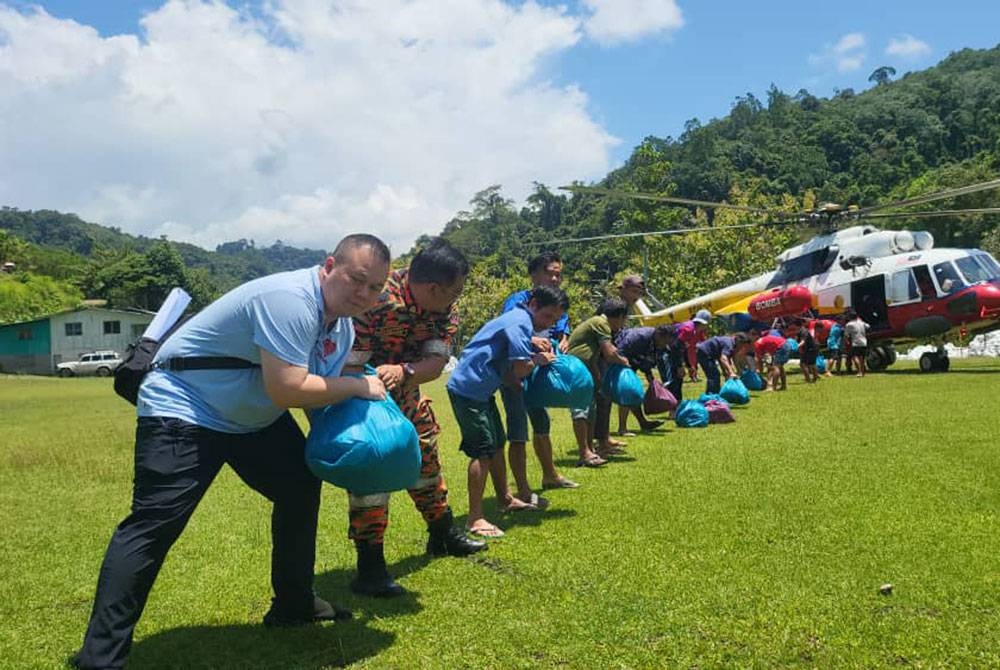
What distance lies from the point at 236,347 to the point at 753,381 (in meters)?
13.6

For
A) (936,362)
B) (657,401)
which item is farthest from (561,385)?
(936,362)

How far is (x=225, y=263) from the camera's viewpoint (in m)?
180

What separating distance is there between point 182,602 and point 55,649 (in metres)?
0.67

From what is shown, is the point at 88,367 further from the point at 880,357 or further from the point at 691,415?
the point at 691,415

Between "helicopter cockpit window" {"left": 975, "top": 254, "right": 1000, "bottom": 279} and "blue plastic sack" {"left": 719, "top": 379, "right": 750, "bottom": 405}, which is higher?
"helicopter cockpit window" {"left": 975, "top": 254, "right": 1000, "bottom": 279}

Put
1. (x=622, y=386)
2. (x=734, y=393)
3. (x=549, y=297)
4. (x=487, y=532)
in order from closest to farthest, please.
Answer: (x=487, y=532)
(x=549, y=297)
(x=622, y=386)
(x=734, y=393)

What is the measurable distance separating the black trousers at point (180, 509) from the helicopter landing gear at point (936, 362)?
18.8m

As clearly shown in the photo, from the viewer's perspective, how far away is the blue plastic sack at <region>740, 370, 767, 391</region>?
50.3 feet

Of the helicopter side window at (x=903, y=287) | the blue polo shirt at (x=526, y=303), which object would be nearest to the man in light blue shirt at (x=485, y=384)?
the blue polo shirt at (x=526, y=303)

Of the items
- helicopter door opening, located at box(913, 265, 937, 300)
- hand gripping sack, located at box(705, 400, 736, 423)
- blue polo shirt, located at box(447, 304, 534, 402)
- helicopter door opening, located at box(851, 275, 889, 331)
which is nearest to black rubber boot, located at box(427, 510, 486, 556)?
blue polo shirt, located at box(447, 304, 534, 402)

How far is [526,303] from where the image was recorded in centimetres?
589

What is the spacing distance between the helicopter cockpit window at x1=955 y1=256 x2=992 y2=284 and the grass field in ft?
36.9

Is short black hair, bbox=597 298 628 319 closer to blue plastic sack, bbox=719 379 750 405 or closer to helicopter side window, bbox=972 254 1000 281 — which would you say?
blue plastic sack, bbox=719 379 750 405

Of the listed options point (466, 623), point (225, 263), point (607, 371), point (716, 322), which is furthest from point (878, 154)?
point (225, 263)
